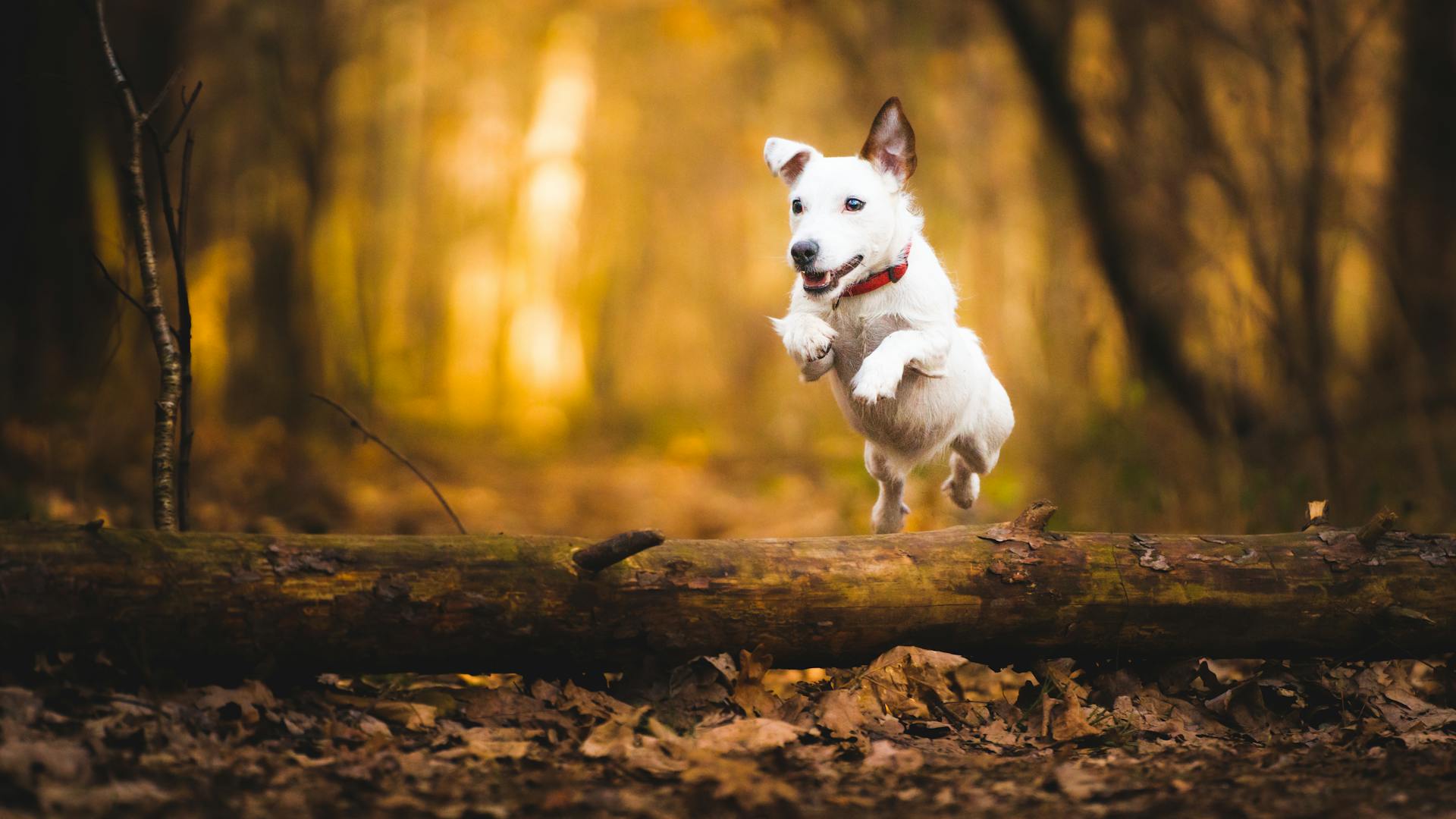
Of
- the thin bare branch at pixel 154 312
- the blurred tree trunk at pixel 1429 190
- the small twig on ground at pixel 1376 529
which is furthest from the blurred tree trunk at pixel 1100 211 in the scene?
the thin bare branch at pixel 154 312

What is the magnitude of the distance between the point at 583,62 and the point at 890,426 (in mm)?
13803

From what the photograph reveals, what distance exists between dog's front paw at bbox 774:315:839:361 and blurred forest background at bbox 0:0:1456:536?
9.11ft

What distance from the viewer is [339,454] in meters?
11.8

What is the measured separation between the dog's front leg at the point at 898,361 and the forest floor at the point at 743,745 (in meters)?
1.07

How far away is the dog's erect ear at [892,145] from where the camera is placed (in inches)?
128

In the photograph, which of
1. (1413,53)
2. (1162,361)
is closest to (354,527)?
(1162,361)

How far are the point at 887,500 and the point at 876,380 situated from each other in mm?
1325

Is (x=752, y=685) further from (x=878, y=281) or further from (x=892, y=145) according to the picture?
(x=892, y=145)

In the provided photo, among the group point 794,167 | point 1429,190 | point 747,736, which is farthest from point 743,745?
point 1429,190

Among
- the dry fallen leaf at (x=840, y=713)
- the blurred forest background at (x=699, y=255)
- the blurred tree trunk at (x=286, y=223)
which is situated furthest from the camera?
the blurred tree trunk at (x=286, y=223)

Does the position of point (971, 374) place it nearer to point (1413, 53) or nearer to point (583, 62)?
point (1413, 53)

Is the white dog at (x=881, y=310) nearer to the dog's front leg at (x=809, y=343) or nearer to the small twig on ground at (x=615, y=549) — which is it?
the dog's front leg at (x=809, y=343)

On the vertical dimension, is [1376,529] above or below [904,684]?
above

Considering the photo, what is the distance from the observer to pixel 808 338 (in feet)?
10.9
